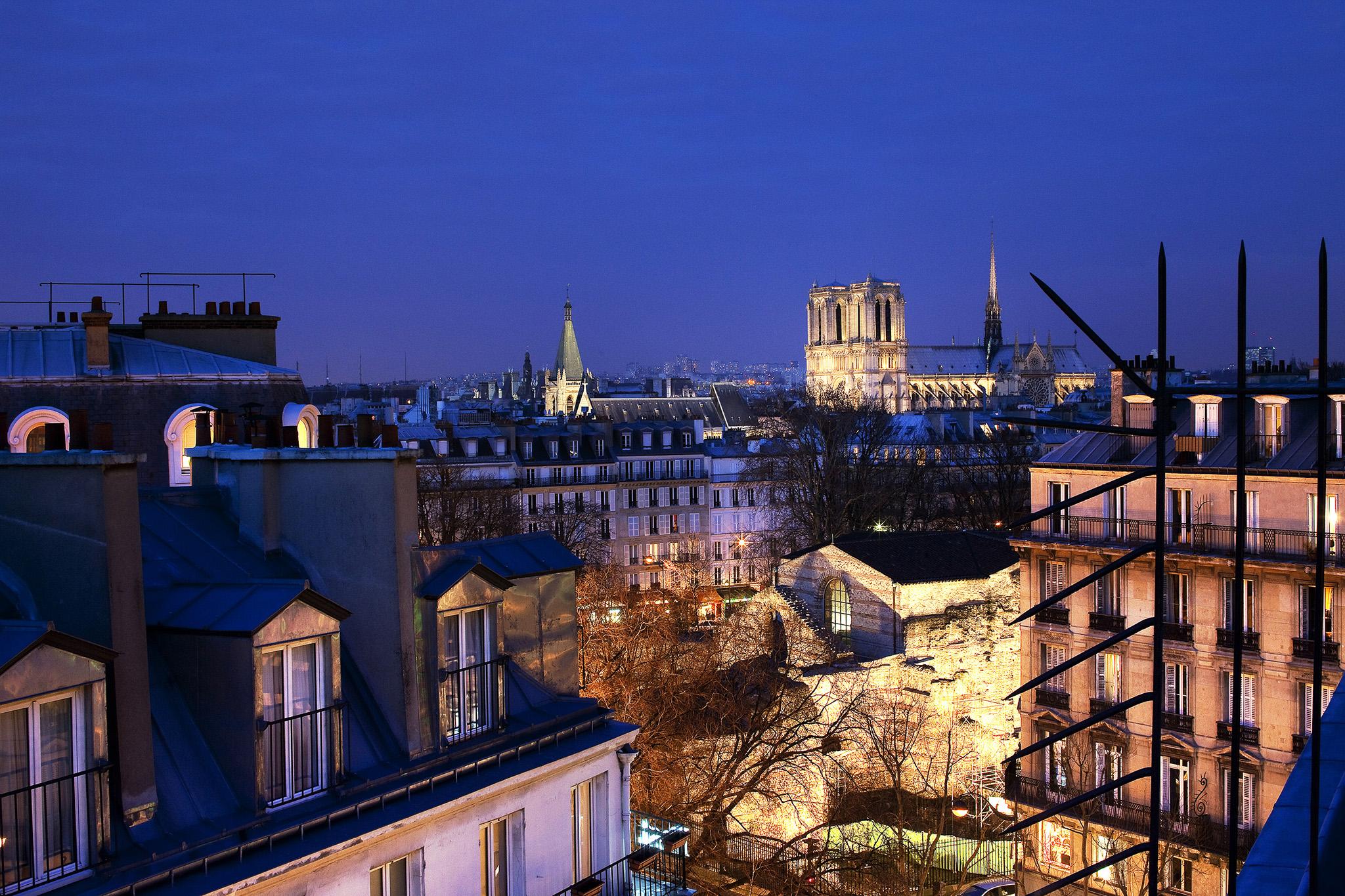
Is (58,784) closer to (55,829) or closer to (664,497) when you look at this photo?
(55,829)

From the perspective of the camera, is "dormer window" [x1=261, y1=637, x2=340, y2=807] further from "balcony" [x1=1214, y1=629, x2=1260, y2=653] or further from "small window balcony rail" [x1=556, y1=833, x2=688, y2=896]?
"balcony" [x1=1214, y1=629, x2=1260, y2=653]

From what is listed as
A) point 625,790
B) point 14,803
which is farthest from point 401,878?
point 14,803

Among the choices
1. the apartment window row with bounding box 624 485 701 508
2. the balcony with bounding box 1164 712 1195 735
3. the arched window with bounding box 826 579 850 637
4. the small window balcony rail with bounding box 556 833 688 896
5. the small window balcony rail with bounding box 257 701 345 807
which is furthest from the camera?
the apartment window row with bounding box 624 485 701 508

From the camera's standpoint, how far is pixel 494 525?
3588 centimetres

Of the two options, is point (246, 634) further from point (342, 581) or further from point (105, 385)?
point (105, 385)

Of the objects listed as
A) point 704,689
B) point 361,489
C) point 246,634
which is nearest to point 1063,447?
point 704,689

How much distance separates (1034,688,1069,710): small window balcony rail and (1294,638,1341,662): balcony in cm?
434

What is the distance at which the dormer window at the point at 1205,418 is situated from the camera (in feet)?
68.7

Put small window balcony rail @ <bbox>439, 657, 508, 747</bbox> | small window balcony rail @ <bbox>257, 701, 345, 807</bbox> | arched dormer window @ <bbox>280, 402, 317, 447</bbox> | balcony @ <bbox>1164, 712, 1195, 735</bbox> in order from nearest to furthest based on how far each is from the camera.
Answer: small window balcony rail @ <bbox>257, 701, 345, 807</bbox> → small window balcony rail @ <bbox>439, 657, 508, 747</bbox> → arched dormer window @ <bbox>280, 402, 317, 447</bbox> → balcony @ <bbox>1164, 712, 1195, 735</bbox>

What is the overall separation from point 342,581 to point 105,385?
915 cm

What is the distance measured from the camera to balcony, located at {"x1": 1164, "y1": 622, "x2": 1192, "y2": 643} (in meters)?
20.3

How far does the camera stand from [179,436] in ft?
50.0

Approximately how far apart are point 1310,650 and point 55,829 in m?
18.1

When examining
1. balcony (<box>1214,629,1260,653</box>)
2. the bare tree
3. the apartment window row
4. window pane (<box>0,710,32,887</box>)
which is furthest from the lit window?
the apartment window row
